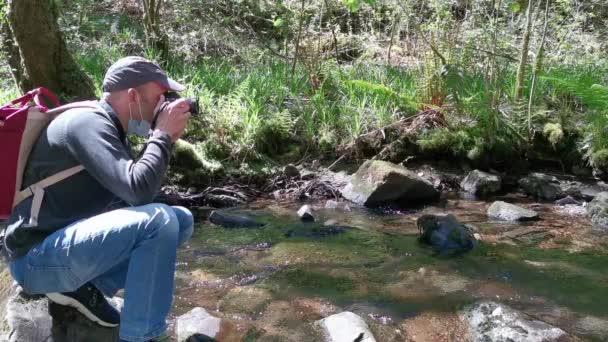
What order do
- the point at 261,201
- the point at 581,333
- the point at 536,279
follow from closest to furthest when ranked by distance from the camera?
1. the point at 581,333
2. the point at 536,279
3. the point at 261,201

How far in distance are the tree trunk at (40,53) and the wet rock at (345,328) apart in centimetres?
372

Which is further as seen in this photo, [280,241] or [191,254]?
[280,241]

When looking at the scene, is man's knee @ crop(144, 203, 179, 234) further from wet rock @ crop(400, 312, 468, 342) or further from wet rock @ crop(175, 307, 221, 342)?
wet rock @ crop(400, 312, 468, 342)

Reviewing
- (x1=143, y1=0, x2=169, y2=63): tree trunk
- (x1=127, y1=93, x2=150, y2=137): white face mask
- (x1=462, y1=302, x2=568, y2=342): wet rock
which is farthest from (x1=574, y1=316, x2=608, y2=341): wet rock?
(x1=143, y1=0, x2=169, y2=63): tree trunk

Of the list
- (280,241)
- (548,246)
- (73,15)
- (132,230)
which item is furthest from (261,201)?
(73,15)

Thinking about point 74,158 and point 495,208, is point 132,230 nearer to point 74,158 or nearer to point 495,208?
point 74,158

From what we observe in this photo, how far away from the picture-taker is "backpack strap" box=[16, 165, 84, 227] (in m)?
2.10

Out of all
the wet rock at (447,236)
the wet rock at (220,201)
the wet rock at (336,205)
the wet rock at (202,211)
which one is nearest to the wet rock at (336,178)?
the wet rock at (336,205)

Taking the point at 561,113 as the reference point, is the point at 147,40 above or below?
above

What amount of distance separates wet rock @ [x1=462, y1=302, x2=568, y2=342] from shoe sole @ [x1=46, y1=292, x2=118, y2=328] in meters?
1.82

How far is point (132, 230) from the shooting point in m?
2.08

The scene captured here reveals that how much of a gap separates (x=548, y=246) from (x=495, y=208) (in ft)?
3.01

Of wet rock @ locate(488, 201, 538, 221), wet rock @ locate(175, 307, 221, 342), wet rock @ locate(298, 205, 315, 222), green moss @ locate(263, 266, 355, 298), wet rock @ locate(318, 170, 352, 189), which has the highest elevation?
wet rock @ locate(175, 307, 221, 342)

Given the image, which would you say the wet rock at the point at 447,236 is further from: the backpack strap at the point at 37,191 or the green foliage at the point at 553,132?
the backpack strap at the point at 37,191
